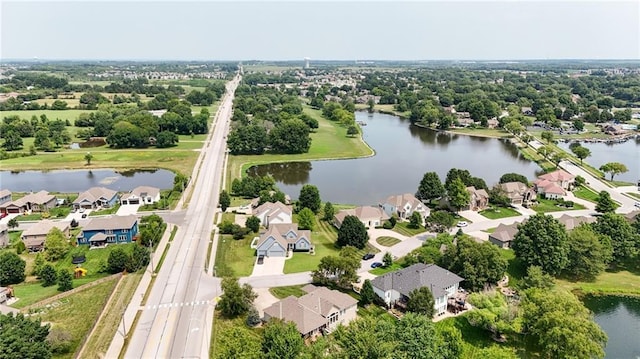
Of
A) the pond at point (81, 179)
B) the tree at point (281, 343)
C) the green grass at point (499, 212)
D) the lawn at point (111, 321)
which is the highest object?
the tree at point (281, 343)

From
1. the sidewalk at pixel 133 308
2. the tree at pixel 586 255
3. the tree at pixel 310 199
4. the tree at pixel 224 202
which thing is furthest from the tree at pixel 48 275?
the tree at pixel 586 255

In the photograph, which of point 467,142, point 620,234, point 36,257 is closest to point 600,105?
point 467,142

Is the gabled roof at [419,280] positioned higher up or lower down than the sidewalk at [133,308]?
higher up

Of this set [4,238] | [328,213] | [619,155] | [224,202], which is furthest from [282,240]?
[619,155]

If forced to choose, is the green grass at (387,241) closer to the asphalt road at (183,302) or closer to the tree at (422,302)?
the tree at (422,302)

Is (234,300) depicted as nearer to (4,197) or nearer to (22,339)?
(22,339)

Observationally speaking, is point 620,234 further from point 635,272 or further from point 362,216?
point 362,216
